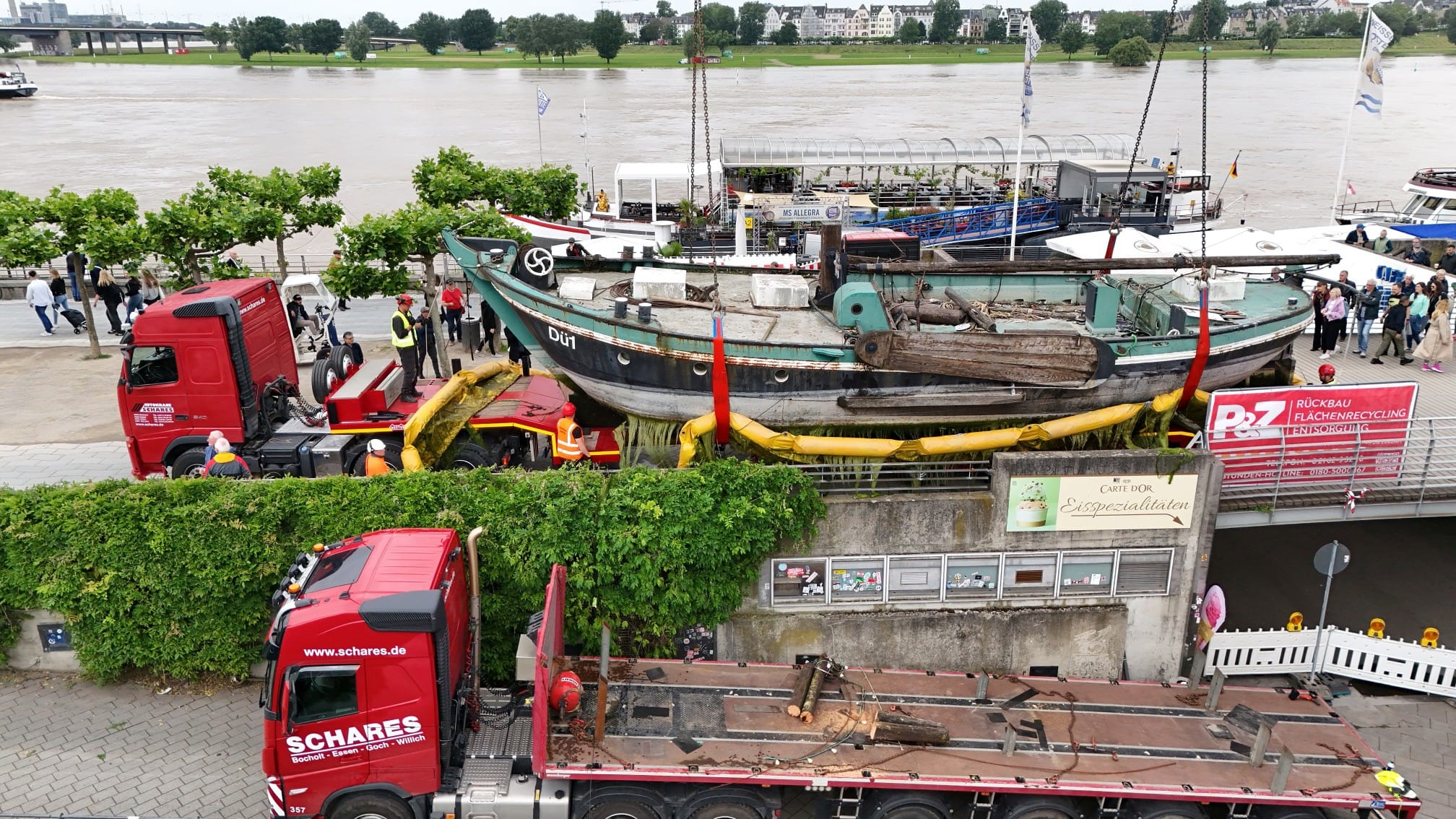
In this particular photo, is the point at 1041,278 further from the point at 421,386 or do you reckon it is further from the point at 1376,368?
the point at 421,386

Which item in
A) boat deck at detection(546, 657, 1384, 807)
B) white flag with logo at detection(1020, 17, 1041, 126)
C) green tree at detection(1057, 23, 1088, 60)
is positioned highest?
green tree at detection(1057, 23, 1088, 60)

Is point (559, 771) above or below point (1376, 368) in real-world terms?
below

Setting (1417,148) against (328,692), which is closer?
(328,692)

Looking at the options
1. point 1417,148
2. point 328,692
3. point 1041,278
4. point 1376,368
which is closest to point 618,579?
point 328,692

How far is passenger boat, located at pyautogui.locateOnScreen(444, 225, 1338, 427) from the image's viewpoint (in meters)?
11.7

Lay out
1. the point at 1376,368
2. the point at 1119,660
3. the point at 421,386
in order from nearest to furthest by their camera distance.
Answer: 1. the point at 1119,660
2. the point at 421,386
3. the point at 1376,368

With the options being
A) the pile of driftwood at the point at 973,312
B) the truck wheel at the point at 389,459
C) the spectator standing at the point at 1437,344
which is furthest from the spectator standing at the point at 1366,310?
the truck wheel at the point at 389,459

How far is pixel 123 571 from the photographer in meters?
10.1

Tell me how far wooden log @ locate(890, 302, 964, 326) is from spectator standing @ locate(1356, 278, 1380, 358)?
30.3 feet

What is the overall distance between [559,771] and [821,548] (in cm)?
358

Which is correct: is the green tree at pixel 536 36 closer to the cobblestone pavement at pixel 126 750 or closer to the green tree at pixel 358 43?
the green tree at pixel 358 43

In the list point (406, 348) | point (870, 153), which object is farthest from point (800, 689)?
point (870, 153)

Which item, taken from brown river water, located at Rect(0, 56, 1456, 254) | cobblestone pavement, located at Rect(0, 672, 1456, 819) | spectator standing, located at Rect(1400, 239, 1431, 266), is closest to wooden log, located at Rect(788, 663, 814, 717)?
cobblestone pavement, located at Rect(0, 672, 1456, 819)

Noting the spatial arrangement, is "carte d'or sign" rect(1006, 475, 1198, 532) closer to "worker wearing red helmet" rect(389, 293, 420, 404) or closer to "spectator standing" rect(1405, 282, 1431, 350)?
"worker wearing red helmet" rect(389, 293, 420, 404)
